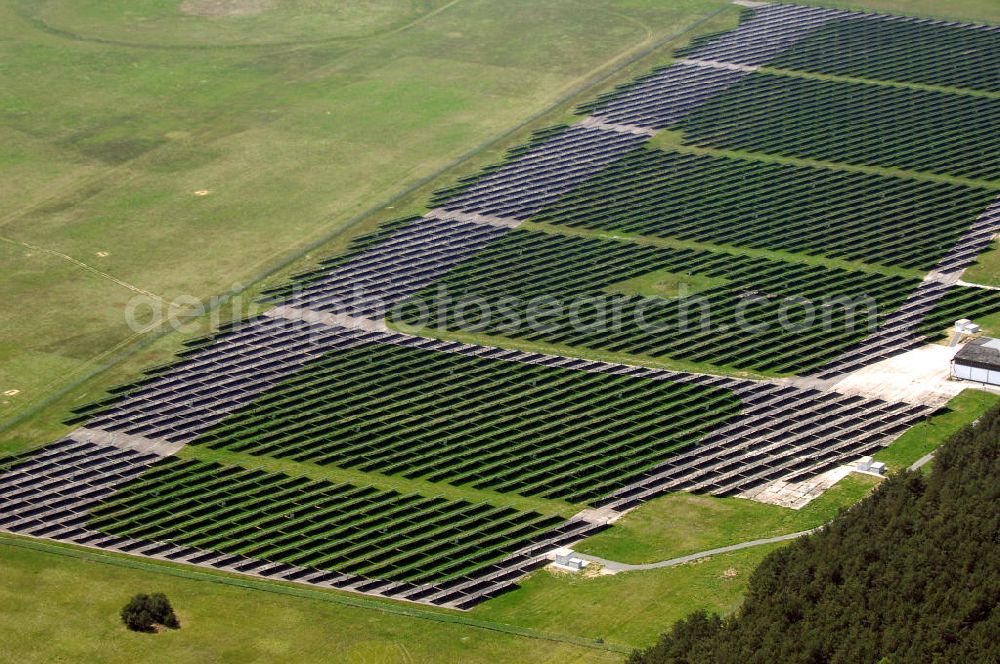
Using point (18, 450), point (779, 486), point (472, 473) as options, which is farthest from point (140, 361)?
point (779, 486)

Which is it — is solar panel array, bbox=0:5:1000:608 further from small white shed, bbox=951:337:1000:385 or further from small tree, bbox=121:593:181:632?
small tree, bbox=121:593:181:632

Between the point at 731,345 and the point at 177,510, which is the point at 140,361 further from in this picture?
the point at 731,345

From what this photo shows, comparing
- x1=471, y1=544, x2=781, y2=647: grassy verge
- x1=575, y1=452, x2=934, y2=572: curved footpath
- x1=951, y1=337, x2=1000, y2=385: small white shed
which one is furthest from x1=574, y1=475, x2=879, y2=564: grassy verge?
x1=951, y1=337, x2=1000, y2=385: small white shed

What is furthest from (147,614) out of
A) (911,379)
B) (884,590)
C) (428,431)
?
(911,379)

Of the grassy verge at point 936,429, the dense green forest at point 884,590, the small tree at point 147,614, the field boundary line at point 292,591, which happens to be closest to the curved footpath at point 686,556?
the dense green forest at point 884,590

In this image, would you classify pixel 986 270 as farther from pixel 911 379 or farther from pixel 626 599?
pixel 626 599
